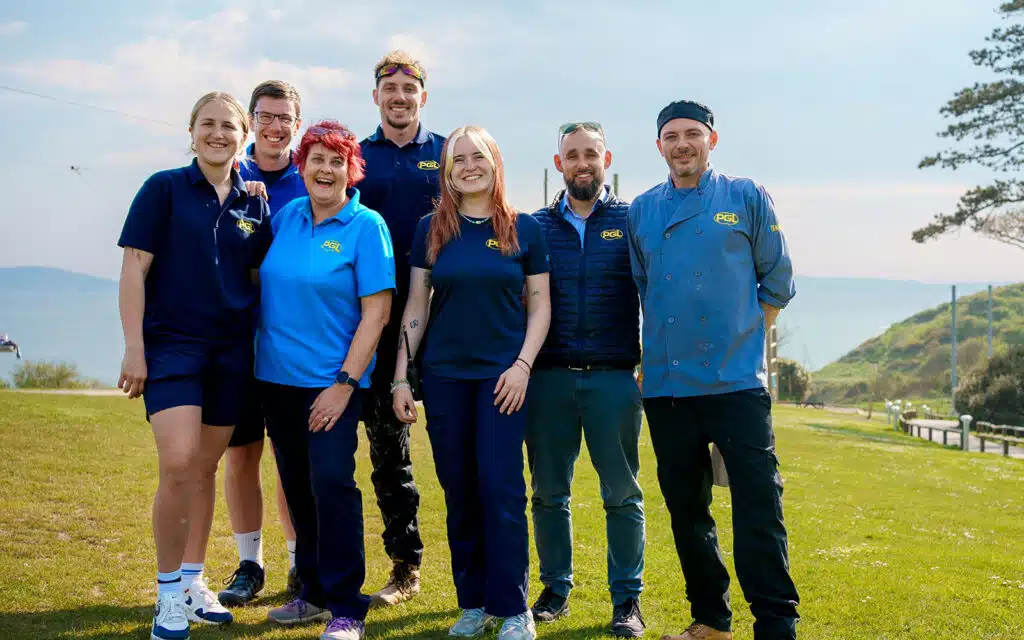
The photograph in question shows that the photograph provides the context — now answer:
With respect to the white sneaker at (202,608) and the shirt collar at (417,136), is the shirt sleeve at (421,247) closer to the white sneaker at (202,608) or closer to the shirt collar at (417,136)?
the shirt collar at (417,136)

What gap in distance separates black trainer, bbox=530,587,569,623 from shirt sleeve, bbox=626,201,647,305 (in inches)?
73.4

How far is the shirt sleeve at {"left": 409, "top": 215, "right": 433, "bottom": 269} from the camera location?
4.84 m

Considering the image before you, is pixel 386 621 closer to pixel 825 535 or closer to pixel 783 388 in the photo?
pixel 825 535

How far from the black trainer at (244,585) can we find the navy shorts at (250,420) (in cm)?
80

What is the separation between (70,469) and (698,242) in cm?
874

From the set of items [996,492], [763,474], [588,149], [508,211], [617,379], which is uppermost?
[588,149]

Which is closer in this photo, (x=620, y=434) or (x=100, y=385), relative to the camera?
(x=620, y=434)

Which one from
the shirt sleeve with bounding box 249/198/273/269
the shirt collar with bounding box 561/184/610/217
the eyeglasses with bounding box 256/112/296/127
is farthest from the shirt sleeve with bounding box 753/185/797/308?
the eyeglasses with bounding box 256/112/296/127

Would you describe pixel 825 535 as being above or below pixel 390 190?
below

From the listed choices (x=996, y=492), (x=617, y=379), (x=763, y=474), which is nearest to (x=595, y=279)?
(x=617, y=379)

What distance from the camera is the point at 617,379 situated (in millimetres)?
5129

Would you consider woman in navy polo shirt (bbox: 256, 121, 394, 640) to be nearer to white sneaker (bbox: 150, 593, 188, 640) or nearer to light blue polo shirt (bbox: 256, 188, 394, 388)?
light blue polo shirt (bbox: 256, 188, 394, 388)

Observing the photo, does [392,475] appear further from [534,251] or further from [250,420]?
[534,251]

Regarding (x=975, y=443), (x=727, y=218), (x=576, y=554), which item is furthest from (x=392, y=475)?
(x=975, y=443)
